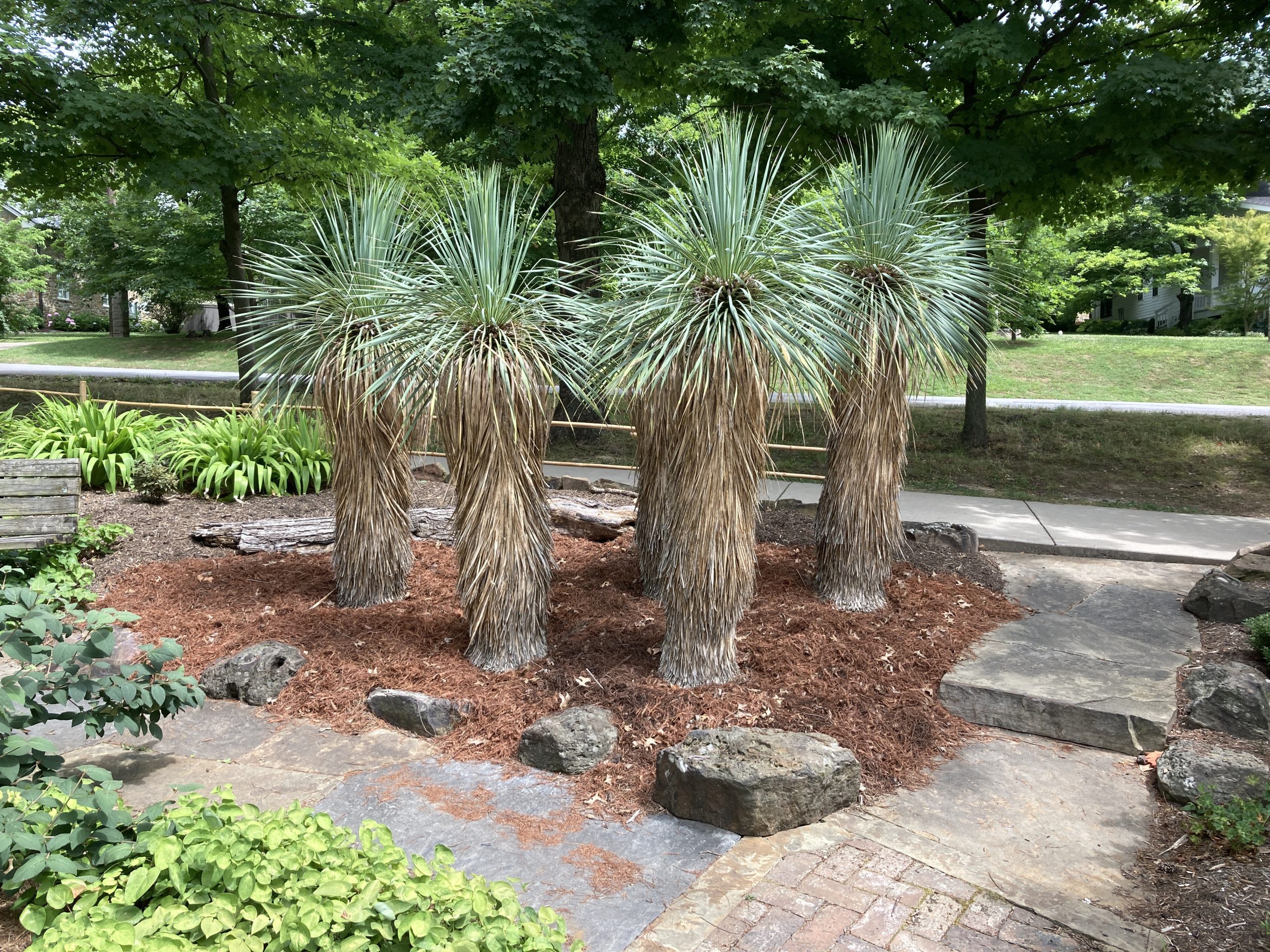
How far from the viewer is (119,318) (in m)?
33.9

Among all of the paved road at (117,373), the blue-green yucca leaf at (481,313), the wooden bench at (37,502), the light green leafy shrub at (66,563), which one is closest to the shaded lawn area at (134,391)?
the paved road at (117,373)

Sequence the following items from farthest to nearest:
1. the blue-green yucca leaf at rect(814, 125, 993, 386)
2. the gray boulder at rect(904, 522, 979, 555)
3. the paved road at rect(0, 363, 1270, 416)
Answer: the paved road at rect(0, 363, 1270, 416) → the gray boulder at rect(904, 522, 979, 555) → the blue-green yucca leaf at rect(814, 125, 993, 386)

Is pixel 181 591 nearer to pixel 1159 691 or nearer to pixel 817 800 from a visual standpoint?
pixel 817 800

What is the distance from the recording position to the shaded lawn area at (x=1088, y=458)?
414 inches

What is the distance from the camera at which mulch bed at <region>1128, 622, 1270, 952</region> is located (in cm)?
292

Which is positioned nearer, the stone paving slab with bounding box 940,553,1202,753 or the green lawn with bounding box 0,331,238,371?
the stone paving slab with bounding box 940,553,1202,753

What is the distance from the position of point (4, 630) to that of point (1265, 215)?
106 ft

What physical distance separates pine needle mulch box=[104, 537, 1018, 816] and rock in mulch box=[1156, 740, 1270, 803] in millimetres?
894

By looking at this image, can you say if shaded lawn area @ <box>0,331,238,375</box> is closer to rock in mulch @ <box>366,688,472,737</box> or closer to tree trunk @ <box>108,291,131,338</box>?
tree trunk @ <box>108,291,131,338</box>

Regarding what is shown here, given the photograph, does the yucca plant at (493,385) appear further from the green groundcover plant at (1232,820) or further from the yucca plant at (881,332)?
the green groundcover plant at (1232,820)

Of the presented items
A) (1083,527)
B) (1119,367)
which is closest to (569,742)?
(1083,527)

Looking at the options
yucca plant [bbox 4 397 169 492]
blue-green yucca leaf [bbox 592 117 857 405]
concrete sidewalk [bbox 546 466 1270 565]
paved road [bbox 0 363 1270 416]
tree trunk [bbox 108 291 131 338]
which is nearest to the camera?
blue-green yucca leaf [bbox 592 117 857 405]

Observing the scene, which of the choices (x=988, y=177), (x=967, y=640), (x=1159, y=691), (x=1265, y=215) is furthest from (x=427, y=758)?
(x=1265, y=215)

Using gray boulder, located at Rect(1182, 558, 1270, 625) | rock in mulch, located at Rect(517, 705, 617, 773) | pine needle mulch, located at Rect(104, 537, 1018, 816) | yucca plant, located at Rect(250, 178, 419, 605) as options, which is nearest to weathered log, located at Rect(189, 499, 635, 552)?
pine needle mulch, located at Rect(104, 537, 1018, 816)
